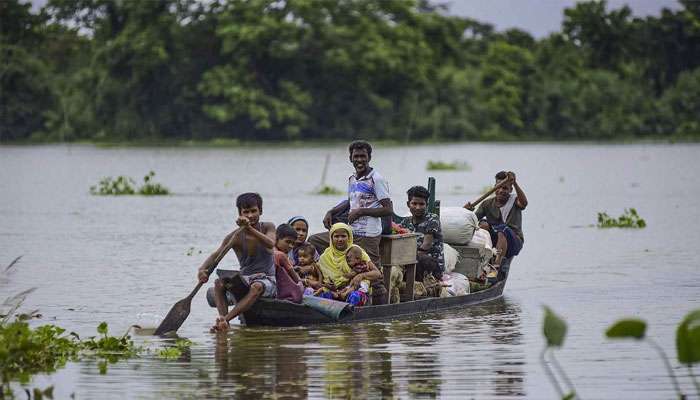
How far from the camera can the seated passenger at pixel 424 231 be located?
12.6 meters

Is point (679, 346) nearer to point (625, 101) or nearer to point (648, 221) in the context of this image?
point (648, 221)

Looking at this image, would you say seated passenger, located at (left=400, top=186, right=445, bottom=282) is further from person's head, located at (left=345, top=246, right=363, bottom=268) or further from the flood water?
person's head, located at (left=345, top=246, right=363, bottom=268)

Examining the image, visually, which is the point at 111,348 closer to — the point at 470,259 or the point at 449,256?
the point at 449,256

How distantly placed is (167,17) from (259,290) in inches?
2333

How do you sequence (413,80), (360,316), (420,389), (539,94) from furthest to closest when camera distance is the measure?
(539,94)
(413,80)
(360,316)
(420,389)

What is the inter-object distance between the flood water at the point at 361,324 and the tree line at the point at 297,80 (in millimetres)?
26594

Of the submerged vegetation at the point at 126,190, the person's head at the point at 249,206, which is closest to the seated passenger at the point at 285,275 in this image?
the person's head at the point at 249,206

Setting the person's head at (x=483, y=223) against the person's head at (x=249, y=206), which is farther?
the person's head at (x=483, y=223)

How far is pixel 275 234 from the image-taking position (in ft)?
37.7

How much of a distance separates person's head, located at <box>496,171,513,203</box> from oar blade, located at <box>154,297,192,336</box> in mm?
3871

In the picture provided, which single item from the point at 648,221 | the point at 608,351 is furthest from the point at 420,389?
the point at 648,221

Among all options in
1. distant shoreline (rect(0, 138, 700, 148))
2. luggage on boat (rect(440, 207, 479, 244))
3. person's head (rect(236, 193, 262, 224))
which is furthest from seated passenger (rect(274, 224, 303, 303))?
distant shoreline (rect(0, 138, 700, 148))

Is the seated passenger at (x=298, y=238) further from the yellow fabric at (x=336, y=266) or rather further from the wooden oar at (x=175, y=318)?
the wooden oar at (x=175, y=318)

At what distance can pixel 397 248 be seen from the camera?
12172mm
